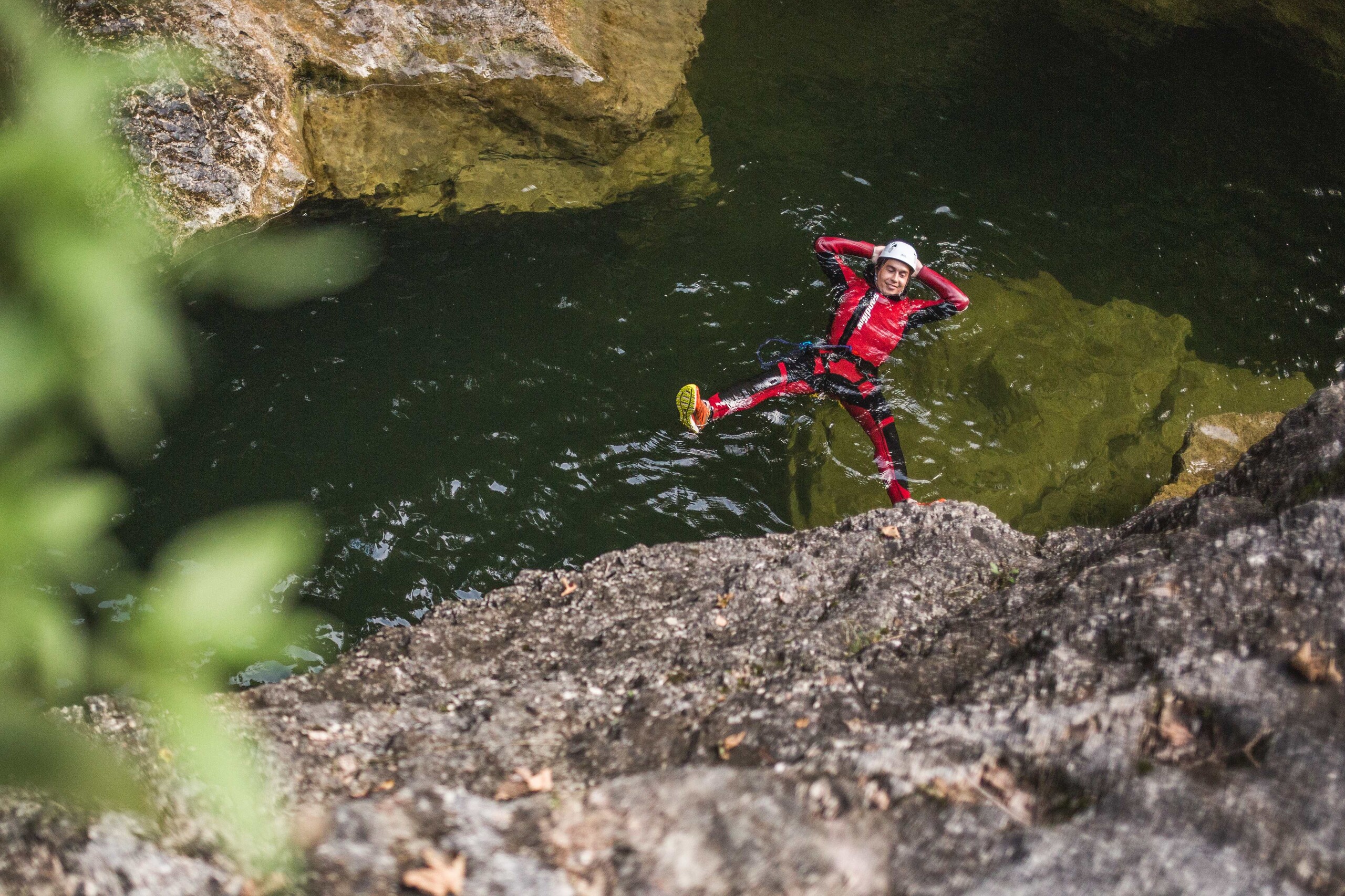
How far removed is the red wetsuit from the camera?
6.15m

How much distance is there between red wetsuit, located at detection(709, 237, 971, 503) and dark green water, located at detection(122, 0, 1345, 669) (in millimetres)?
284

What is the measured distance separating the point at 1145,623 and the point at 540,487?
353cm

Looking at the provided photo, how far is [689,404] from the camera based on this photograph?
19.1 feet

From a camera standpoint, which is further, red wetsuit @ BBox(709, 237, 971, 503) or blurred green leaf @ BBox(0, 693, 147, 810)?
red wetsuit @ BBox(709, 237, 971, 503)

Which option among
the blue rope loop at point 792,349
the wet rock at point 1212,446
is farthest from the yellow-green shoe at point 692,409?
the wet rock at point 1212,446

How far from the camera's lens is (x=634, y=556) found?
4.73 meters

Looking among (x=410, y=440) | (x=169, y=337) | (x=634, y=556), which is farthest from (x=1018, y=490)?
(x=169, y=337)

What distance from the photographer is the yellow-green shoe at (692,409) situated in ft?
19.1

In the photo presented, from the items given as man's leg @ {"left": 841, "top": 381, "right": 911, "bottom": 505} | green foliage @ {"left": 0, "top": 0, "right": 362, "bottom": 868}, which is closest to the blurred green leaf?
green foliage @ {"left": 0, "top": 0, "right": 362, "bottom": 868}

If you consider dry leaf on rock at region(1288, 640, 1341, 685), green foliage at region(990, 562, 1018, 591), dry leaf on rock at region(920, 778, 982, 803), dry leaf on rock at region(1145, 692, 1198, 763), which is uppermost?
dry leaf on rock at region(1288, 640, 1341, 685)

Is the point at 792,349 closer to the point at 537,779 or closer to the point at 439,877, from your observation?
the point at 537,779

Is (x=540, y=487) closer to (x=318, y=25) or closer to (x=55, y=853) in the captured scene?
(x=55, y=853)

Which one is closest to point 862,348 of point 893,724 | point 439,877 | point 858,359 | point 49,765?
point 858,359

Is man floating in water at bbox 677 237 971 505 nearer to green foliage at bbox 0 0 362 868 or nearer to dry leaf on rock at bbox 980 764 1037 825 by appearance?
dry leaf on rock at bbox 980 764 1037 825
